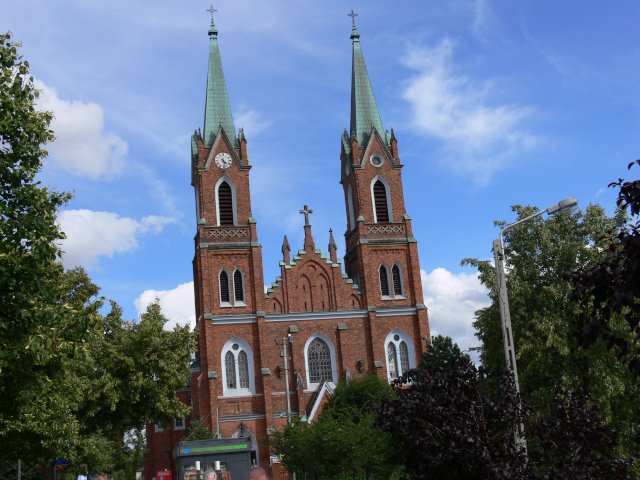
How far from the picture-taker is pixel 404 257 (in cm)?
4791

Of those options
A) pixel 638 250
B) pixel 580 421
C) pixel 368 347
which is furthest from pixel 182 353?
pixel 638 250

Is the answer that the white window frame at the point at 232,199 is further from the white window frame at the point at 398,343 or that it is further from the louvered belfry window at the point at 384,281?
the white window frame at the point at 398,343

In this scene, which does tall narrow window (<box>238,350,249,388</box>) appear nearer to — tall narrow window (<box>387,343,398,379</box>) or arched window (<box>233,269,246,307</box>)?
arched window (<box>233,269,246,307</box>)

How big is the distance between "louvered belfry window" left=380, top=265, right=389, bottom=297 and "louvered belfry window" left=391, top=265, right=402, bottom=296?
0.47 m

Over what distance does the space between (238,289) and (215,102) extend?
46.6ft

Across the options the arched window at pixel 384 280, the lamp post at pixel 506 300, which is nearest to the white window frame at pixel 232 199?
the arched window at pixel 384 280

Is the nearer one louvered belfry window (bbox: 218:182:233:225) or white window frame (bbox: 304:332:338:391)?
white window frame (bbox: 304:332:338:391)

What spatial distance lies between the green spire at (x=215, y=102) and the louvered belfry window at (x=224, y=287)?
9.35m

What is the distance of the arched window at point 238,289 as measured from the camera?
45.5 m

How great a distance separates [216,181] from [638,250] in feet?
143

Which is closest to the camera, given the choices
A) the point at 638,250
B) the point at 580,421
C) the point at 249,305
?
the point at 638,250

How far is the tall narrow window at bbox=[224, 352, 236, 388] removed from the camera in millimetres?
44281

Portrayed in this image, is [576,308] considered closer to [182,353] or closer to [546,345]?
[546,345]

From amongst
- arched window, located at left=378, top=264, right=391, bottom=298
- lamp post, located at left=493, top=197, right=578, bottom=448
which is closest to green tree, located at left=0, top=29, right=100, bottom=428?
lamp post, located at left=493, top=197, right=578, bottom=448
